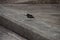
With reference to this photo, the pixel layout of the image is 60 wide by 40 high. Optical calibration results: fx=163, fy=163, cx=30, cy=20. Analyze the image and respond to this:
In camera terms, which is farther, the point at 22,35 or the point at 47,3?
the point at 47,3

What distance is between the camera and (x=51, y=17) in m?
1.53

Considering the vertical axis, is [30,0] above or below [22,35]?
above

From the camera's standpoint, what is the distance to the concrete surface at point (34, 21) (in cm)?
120

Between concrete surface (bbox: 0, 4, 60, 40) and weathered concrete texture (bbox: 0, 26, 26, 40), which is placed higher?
concrete surface (bbox: 0, 4, 60, 40)

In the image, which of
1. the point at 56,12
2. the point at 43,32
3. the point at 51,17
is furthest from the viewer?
the point at 56,12

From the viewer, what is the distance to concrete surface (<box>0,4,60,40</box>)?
3.93ft

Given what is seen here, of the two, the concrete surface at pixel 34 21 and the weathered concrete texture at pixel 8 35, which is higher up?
the concrete surface at pixel 34 21

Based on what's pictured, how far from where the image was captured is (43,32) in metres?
1.19

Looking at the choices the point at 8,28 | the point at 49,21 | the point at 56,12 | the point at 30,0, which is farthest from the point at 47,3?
the point at 8,28

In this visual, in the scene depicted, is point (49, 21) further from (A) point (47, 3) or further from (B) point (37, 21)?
(A) point (47, 3)

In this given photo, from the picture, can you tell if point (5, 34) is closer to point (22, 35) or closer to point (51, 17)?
point (22, 35)

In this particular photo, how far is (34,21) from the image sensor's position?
54.8 inches

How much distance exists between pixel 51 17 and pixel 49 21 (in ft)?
0.41

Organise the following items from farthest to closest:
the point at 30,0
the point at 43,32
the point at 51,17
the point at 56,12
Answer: the point at 30,0 → the point at 56,12 → the point at 51,17 → the point at 43,32
